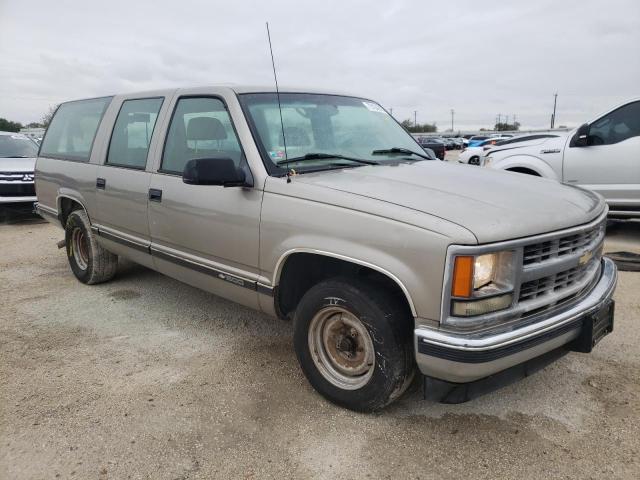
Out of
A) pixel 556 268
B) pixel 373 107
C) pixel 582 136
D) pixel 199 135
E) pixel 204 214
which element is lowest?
pixel 556 268

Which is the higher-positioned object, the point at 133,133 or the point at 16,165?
the point at 133,133

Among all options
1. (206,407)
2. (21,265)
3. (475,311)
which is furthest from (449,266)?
(21,265)

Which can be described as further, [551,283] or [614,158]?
[614,158]

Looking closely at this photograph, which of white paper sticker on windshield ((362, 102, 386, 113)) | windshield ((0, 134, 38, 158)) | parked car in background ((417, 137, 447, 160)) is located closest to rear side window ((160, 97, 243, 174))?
white paper sticker on windshield ((362, 102, 386, 113))

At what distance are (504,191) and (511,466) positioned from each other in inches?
55.4

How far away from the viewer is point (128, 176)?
4098 mm

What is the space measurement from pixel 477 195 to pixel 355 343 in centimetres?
104

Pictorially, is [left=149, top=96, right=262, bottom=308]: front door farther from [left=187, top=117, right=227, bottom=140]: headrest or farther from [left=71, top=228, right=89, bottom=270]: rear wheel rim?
[left=71, top=228, right=89, bottom=270]: rear wheel rim

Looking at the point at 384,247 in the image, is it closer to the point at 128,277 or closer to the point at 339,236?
the point at 339,236

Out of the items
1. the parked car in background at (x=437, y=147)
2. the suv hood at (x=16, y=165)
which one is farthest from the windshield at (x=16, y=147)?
the parked car in background at (x=437, y=147)

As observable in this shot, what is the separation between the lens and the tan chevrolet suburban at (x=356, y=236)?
7.52 feet

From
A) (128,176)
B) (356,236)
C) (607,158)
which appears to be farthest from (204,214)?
(607,158)

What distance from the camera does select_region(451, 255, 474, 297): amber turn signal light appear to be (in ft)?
7.25

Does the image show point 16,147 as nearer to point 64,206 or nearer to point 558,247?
point 64,206
